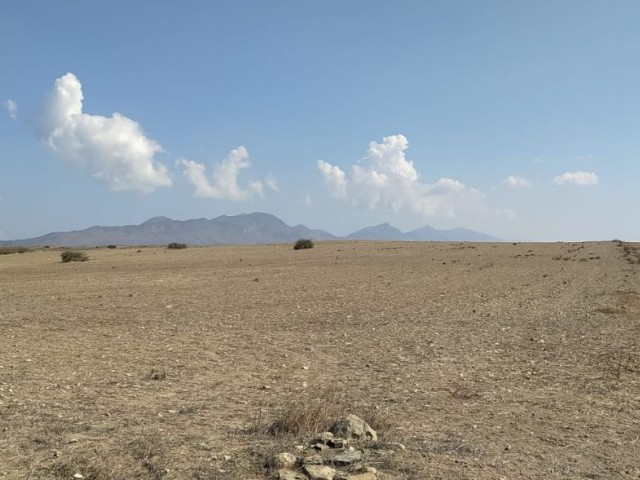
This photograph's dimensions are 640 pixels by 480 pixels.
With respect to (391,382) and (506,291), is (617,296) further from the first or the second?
(391,382)

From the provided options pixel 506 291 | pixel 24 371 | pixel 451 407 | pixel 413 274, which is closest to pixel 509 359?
pixel 451 407

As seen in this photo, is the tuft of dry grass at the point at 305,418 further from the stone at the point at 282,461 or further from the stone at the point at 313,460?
the stone at the point at 282,461

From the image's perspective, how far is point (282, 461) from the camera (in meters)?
5.48

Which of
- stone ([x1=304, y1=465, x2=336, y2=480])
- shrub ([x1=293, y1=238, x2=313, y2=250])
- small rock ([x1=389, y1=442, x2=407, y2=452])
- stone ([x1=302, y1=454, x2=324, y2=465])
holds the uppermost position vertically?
shrub ([x1=293, y1=238, x2=313, y2=250])

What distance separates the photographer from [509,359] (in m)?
11.0

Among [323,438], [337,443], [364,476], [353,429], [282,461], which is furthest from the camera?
[353,429]

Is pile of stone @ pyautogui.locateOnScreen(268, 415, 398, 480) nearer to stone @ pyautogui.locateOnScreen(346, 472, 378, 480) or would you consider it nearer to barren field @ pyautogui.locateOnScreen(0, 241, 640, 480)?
stone @ pyautogui.locateOnScreen(346, 472, 378, 480)

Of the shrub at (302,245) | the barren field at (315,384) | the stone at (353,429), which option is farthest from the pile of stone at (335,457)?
the shrub at (302,245)

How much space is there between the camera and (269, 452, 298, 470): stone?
215 inches

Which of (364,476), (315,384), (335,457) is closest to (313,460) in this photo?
(335,457)

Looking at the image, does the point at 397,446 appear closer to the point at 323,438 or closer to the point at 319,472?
the point at 323,438

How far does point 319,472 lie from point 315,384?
153 inches

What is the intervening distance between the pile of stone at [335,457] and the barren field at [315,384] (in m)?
0.16

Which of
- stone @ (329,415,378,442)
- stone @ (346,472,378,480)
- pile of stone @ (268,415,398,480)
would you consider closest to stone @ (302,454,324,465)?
pile of stone @ (268,415,398,480)
